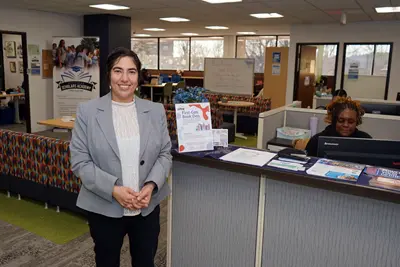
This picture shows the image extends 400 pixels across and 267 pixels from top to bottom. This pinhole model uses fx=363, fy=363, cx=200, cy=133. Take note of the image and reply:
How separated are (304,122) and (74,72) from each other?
5079 millimetres

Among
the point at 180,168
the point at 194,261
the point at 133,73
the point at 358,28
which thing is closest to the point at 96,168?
the point at 133,73

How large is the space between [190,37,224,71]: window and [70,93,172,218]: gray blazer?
12760mm

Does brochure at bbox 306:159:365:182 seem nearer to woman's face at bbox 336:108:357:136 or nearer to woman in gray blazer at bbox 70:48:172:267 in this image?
woman in gray blazer at bbox 70:48:172:267

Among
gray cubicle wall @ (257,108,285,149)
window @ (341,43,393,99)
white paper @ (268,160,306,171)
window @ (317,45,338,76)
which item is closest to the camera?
white paper @ (268,160,306,171)

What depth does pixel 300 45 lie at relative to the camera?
30.6 feet

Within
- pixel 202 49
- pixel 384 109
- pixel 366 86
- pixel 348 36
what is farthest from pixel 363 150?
pixel 202 49

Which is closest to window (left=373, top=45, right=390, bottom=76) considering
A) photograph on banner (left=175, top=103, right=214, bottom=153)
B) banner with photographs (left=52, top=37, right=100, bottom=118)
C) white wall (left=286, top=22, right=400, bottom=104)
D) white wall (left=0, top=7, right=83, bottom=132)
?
white wall (left=286, top=22, right=400, bottom=104)

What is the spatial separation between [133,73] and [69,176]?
6.48ft

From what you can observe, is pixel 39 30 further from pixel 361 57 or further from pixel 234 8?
pixel 361 57

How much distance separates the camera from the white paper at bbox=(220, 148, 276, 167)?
1.88 metres

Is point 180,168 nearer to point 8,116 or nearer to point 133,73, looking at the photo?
point 133,73

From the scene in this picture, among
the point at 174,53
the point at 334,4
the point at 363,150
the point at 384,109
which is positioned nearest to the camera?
the point at 363,150

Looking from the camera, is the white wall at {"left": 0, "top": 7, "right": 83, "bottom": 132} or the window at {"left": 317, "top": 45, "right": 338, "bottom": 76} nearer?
the white wall at {"left": 0, "top": 7, "right": 83, "bottom": 132}

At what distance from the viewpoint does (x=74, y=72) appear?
7430 millimetres
